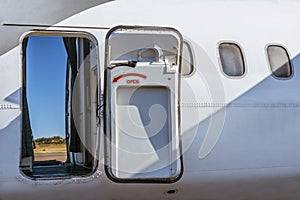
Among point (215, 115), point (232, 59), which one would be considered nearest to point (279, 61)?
point (232, 59)

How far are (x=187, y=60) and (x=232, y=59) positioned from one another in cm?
57

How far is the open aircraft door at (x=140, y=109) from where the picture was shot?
4.91 meters

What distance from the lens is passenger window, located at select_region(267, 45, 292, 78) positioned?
5.69m

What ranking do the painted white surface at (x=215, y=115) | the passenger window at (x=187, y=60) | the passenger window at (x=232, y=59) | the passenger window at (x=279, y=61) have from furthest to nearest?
the passenger window at (x=279, y=61), the passenger window at (x=232, y=59), the passenger window at (x=187, y=60), the painted white surface at (x=215, y=115)

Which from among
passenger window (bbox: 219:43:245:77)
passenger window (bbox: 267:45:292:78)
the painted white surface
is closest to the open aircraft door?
the painted white surface

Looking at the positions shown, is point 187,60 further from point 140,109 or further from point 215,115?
point 140,109

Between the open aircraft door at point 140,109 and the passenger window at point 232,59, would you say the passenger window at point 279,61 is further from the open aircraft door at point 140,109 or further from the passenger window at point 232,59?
the open aircraft door at point 140,109

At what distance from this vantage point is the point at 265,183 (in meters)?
5.50

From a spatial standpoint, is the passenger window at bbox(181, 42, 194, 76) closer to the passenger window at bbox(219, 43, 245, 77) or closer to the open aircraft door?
the open aircraft door

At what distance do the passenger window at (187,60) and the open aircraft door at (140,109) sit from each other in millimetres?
122

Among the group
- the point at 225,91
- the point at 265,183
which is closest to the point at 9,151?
the point at 225,91

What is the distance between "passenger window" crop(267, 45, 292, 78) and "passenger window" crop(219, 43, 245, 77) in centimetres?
40

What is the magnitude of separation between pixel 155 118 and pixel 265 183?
1.53 m

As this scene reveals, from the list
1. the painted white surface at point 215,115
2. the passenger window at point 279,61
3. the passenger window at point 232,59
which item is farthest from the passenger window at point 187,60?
the passenger window at point 279,61
